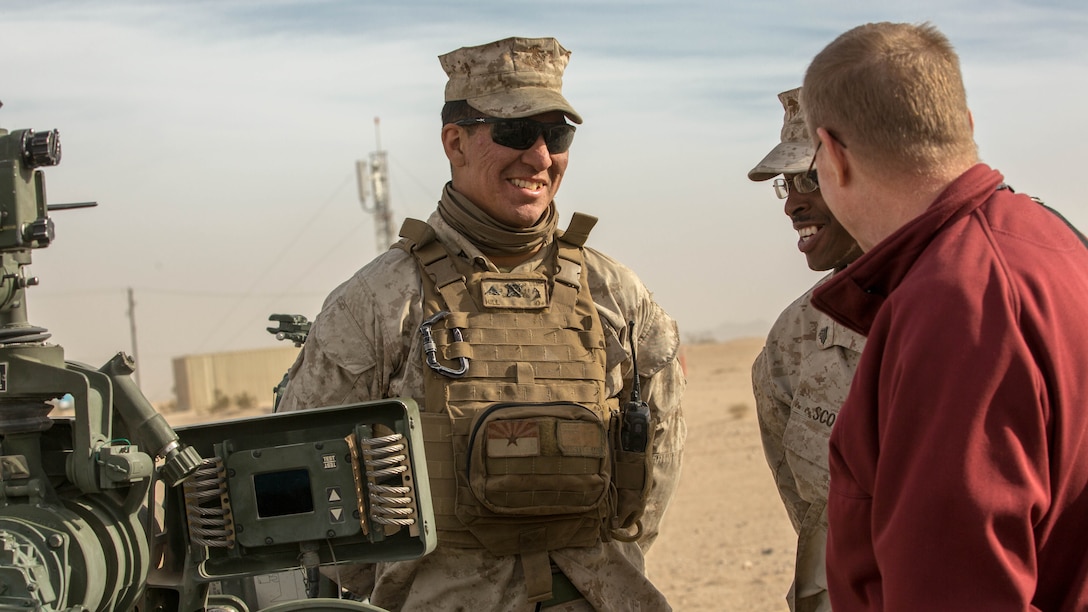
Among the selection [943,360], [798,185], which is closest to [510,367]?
[798,185]

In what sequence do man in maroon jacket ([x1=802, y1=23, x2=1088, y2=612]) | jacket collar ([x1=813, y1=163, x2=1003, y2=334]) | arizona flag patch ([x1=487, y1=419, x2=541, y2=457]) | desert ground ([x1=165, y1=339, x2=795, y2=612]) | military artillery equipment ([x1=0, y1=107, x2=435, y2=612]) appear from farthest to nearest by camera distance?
desert ground ([x1=165, y1=339, x2=795, y2=612])
arizona flag patch ([x1=487, y1=419, x2=541, y2=457])
military artillery equipment ([x1=0, y1=107, x2=435, y2=612])
jacket collar ([x1=813, y1=163, x2=1003, y2=334])
man in maroon jacket ([x1=802, y1=23, x2=1088, y2=612])

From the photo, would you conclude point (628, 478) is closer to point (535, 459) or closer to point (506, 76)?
point (535, 459)

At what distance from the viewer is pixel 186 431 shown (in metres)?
3.43

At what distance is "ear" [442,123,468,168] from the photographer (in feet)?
14.8

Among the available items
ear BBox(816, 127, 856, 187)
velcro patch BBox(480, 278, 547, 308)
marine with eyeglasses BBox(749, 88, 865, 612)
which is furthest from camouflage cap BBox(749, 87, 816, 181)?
ear BBox(816, 127, 856, 187)

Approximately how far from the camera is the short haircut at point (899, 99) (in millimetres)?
2205

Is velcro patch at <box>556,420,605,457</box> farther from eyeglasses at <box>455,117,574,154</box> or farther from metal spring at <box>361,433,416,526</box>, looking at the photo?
eyeglasses at <box>455,117,574,154</box>

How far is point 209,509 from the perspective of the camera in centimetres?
343

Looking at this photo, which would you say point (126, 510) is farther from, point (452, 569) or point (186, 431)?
point (452, 569)

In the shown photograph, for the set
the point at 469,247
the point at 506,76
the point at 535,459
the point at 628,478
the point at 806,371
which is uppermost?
the point at 506,76

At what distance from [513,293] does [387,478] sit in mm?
1119

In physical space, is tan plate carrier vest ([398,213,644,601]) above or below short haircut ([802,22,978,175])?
below

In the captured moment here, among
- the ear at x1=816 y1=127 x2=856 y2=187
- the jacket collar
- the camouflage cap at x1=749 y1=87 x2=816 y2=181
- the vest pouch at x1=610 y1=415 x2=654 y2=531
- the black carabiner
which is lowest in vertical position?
the vest pouch at x1=610 y1=415 x2=654 y2=531

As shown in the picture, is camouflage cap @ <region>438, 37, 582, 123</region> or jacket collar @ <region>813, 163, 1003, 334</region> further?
camouflage cap @ <region>438, 37, 582, 123</region>
